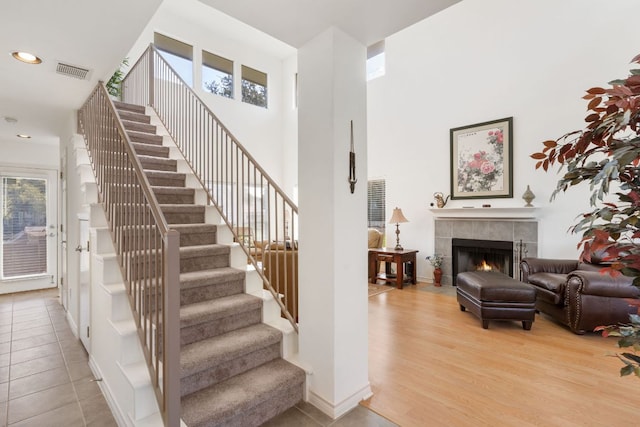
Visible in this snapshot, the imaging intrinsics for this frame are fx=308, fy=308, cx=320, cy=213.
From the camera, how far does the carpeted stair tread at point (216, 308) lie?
2125 mm

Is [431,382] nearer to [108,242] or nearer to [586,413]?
[586,413]

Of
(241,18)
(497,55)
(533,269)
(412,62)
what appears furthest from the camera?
(412,62)

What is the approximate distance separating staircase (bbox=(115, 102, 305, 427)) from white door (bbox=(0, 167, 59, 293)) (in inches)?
163

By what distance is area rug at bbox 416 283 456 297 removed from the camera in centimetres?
481

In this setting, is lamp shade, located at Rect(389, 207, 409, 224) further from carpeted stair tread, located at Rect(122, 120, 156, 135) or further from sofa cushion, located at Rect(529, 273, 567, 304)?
carpeted stair tread, located at Rect(122, 120, 156, 135)

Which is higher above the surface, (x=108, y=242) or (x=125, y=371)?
(x=108, y=242)

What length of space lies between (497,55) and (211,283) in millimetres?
5232

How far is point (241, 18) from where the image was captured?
1950 mm

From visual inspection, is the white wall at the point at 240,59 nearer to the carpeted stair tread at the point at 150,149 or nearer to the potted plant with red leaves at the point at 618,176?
the carpeted stair tread at the point at 150,149

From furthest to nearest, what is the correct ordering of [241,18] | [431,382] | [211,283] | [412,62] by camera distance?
[412,62] < [211,283] < [431,382] < [241,18]

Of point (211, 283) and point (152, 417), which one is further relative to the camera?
point (211, 283)

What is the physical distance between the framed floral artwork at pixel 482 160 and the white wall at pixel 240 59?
4429mm

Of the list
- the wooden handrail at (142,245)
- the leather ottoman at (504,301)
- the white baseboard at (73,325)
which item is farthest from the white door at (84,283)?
the leather ottoman at (504,301)

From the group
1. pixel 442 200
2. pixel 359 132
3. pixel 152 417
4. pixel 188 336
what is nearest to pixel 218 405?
pixel 152 417
